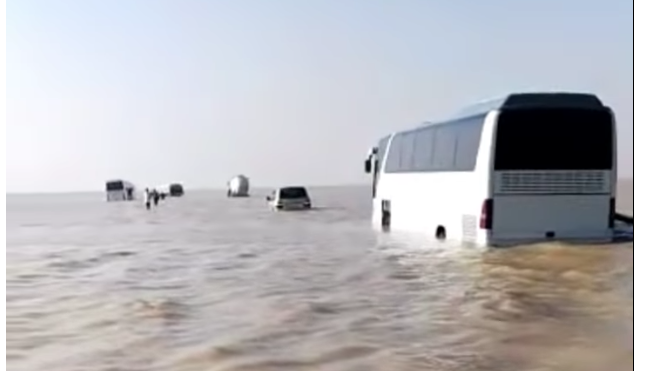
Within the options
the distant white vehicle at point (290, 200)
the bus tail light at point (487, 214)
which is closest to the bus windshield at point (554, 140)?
the bus tail light at point (487, 214)

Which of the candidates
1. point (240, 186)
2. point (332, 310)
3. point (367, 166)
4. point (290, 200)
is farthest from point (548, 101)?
point (240, 186)

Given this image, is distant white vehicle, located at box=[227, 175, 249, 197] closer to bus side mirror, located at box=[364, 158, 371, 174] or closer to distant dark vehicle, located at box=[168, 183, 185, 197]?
distant dark vehicle, located at box=[168, 183, 185, 197]

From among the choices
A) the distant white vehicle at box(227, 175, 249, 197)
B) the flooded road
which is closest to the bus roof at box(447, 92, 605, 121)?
the flooded road

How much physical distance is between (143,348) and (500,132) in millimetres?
8158

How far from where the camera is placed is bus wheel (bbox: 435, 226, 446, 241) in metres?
16.4

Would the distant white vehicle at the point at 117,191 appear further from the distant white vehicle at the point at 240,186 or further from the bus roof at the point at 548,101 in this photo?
the bus roof at the point at 548,101

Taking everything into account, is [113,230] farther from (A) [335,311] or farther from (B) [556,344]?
(B) [556,344]

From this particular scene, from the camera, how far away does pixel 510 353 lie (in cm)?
731

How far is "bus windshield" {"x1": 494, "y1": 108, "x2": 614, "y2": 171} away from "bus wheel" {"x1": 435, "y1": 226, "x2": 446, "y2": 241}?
2338 millimetres

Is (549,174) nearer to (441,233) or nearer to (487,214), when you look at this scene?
(487,214)

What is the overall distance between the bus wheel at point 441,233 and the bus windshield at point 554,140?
2.34 m

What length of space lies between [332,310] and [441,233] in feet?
23.3

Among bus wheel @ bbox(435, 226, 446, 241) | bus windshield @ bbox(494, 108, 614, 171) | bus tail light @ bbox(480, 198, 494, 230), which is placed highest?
bus windshield @ bbox(494, 108, 614, 171)
